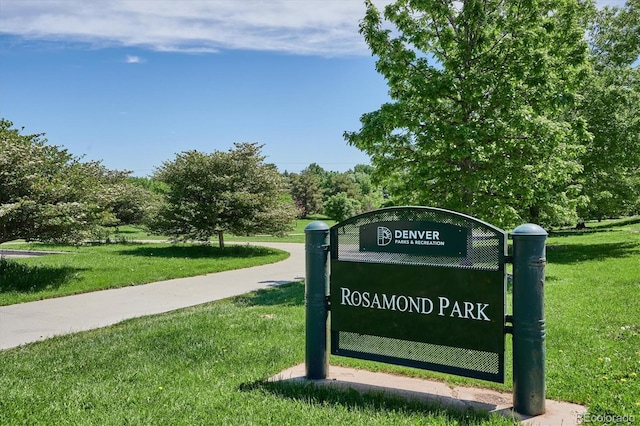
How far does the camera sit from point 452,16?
1047 cm

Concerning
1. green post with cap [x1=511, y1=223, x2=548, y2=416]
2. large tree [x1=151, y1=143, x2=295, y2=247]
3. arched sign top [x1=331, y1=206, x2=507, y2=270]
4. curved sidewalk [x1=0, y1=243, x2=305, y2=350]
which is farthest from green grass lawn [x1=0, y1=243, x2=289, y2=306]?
green post with cap [x1=511, y1=223, x2=548, y2=416]

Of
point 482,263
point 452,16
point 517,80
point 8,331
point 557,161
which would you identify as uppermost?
point 452,16

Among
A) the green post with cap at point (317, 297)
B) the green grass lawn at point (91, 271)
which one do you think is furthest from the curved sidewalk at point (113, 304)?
the green post with cap at point (317, 297)

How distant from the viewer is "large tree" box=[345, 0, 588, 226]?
9656mm

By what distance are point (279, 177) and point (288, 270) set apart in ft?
21.0

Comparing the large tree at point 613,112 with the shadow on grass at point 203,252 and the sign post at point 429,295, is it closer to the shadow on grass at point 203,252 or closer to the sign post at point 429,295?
the shadow on grass at point 203,252

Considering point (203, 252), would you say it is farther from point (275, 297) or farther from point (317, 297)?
point (317, 297)

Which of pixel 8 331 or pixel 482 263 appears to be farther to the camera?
pixel 8 331

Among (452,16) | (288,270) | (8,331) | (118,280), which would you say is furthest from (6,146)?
(452,16)

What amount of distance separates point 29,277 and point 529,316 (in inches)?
422

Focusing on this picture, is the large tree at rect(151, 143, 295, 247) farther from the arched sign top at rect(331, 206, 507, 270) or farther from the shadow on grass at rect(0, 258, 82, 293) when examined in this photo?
the arched sign top at rect(331, 206, 507, 270)

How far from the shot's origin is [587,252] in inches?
661

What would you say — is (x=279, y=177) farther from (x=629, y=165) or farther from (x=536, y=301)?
→ (x=536, y=301)

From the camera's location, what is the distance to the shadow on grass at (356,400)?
3574mm
